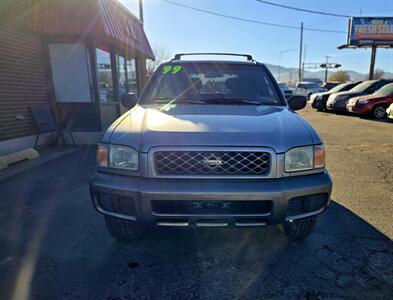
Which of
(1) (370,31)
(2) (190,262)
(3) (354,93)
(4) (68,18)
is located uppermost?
(1) (370,31)

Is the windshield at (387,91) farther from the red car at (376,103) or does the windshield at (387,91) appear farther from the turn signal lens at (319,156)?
the turn signal lens at (319,156)

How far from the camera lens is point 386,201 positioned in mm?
3504

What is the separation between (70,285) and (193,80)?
242 cm

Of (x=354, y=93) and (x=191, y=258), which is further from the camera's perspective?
(x=354, y=93)

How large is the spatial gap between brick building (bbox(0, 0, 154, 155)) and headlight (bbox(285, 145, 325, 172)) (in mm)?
5839

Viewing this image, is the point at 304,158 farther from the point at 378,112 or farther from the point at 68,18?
the point at 378,112

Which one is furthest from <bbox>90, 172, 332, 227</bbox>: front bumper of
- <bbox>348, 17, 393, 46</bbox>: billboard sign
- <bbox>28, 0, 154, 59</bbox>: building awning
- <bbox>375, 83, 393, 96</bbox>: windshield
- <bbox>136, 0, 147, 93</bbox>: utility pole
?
<bbox>348, 17, 393, 46</bbox>: billboard sign

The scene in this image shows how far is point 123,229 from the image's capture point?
240 centimetres

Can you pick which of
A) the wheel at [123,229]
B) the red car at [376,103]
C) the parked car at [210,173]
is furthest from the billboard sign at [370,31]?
the wheel at [123,229]

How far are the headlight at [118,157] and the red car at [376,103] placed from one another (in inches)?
480

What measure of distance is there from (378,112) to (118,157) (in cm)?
1259

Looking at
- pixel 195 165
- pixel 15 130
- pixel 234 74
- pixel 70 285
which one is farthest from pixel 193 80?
pixel 15 130

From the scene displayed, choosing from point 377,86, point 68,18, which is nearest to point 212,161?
point 68,18

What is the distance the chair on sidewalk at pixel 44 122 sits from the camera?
6211 mm
